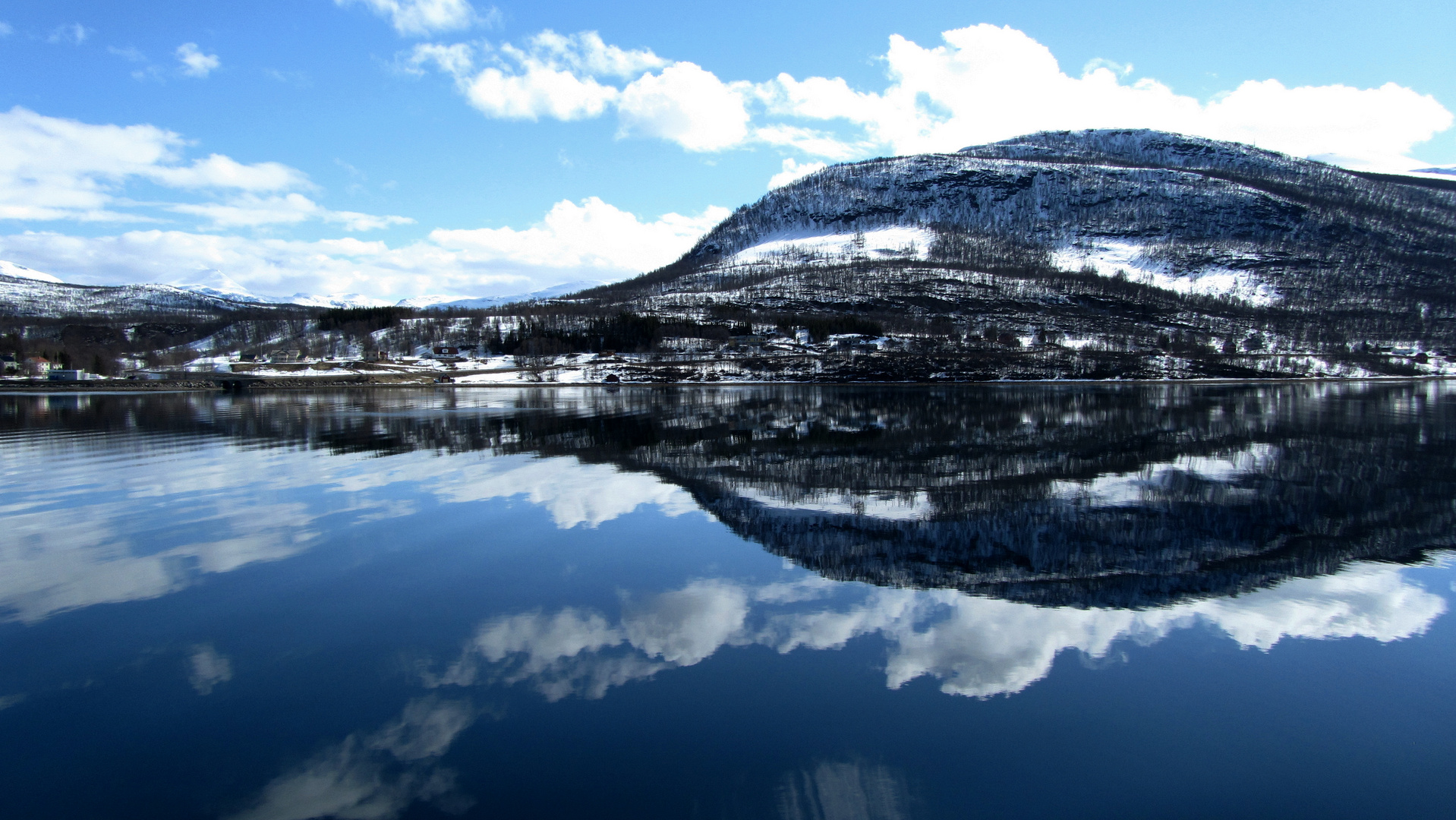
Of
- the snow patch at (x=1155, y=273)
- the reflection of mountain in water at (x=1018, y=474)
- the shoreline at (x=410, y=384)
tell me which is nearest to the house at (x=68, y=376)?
the shoreline at (x=410, y=384)

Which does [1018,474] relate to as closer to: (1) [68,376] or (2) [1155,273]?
(1) [68,376]

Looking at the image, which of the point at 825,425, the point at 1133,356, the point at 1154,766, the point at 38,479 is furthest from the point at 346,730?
the point at 1133,356

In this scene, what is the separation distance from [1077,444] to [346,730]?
25.9m

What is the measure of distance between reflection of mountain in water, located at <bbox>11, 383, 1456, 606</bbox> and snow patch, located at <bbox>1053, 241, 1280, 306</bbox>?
130590 millimetres

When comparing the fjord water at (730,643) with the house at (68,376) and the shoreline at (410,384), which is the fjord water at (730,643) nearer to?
the shoreline at (410,384)

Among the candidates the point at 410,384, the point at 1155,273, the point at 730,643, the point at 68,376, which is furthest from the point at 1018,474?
the point at 1155,273

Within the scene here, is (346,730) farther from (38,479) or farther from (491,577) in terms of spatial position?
(38,479)

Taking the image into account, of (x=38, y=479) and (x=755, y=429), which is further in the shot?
(x=755, y=429)

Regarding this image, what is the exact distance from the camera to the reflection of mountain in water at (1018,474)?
11.7 meters

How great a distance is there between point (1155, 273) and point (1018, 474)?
18297 cm

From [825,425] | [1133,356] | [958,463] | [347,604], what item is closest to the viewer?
[347,604]

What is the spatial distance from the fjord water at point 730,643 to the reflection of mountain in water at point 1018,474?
0.16m

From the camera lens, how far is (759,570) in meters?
11.4

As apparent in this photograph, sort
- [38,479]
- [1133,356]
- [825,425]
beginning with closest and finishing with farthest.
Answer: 1. [38,479]
2. [825,425]
3. [1133,356]
